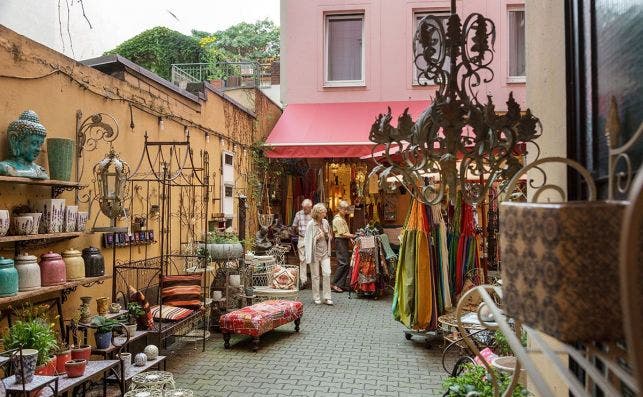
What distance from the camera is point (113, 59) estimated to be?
6.34 metres

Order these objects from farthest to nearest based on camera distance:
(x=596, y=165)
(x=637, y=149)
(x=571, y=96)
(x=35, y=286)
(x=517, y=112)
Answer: (x=35, y=286), (x=517, y=112), (x=571, y=96), (x=596, y=165), (x=637, y=149)

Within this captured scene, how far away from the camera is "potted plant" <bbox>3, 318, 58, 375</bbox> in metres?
3.83

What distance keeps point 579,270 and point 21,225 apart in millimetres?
4530

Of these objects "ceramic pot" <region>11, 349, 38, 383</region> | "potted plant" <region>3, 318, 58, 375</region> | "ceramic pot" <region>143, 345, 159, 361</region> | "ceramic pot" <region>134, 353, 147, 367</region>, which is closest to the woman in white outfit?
"ceramic pot" <region>143, 345, 159, 361</region>

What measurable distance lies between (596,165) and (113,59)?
604 centimetres

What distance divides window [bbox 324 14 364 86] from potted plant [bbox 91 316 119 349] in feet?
33.2

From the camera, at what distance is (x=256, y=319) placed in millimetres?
6988

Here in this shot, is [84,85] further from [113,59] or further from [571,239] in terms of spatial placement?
[571,239]

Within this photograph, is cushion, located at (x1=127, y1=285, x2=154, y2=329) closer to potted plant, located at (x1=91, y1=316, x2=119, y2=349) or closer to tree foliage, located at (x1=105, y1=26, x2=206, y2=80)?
potted plant, located at (x1=91, y1=316, x2=119, y2=349)

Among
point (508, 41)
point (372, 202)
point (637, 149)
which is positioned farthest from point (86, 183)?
point (508, 41)

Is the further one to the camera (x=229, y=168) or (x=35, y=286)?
(x=229, y=168)

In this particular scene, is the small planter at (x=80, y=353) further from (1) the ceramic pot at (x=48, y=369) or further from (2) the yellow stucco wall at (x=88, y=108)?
(2) the yellow stucco wall at (x=88, y=108)

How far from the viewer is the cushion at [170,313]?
20.8ft

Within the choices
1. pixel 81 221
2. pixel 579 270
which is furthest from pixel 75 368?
pixel 579 270
